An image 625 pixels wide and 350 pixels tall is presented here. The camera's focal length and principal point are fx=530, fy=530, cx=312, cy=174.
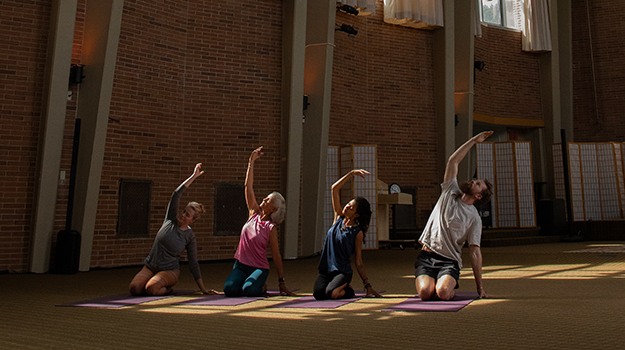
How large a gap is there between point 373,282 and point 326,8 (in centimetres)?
542

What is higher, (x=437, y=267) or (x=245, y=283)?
(x=437, y=267)

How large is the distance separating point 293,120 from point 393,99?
3.71 meters

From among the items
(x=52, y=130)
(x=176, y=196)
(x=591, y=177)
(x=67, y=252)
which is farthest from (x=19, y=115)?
(x=591, y=177)

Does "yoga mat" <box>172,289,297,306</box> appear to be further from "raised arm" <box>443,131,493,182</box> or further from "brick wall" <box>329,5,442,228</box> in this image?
"brick wall" <box>329,5,442,228</box>

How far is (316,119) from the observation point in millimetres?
9531

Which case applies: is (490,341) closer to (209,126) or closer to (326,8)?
(209,126)

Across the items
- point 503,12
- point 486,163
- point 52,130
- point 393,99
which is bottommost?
point 52,130

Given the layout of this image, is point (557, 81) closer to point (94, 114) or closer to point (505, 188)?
point (505, 188)

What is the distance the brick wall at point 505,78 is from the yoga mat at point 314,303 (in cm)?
1037

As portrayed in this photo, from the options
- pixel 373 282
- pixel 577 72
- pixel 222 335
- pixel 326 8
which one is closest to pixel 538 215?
pixel 577 72

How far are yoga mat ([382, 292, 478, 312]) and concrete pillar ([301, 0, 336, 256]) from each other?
496 cm

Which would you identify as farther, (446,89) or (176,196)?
(446,89)

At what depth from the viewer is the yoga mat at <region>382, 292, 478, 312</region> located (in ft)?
13.1

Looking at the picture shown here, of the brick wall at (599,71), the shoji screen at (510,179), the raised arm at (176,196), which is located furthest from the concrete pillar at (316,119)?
the brick wall at (599,71)
